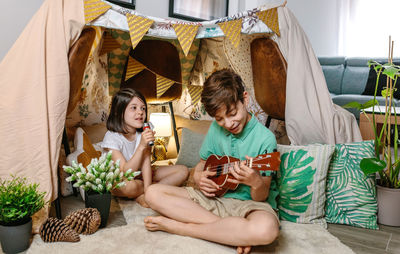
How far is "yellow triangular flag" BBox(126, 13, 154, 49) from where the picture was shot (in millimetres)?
1638

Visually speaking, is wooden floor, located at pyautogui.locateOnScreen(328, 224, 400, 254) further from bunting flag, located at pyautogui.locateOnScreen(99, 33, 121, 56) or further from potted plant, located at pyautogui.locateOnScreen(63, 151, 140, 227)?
bunting flag, located at pyautogui.locateOnScreen(99, 33, 121, 56)

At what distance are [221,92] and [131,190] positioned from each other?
0.79 meters

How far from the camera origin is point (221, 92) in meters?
1.33

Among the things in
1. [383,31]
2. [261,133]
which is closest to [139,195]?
[261,133]

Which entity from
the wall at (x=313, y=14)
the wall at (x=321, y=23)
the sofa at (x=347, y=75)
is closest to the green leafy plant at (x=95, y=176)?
the wall at (x=313, y=14)

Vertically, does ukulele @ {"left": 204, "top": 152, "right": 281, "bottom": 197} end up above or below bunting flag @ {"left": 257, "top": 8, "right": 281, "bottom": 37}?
below

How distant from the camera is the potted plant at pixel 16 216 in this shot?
117 cm

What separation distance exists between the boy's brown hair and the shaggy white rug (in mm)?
581

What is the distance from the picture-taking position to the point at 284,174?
A: 156cm

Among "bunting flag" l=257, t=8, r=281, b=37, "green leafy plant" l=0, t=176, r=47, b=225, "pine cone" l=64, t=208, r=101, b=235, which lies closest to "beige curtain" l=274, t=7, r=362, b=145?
"bunting flag" l=257, t=8, r=281, b=37

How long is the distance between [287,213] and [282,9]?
1.18m

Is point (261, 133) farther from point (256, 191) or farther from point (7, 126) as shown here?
point (7, 126)

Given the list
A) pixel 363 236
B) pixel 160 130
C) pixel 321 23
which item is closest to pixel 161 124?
pixel 160 130

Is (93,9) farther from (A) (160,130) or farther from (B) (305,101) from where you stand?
(B) (305,101)
